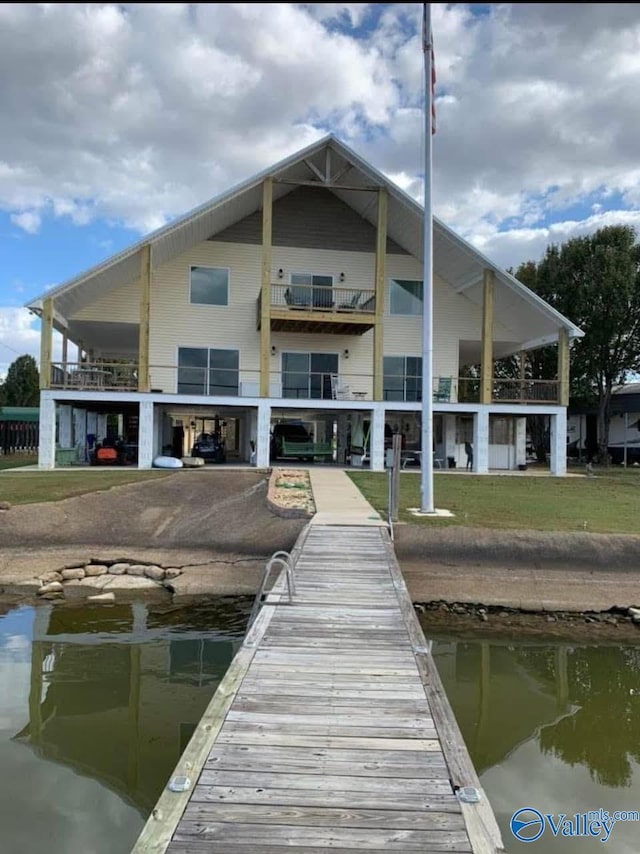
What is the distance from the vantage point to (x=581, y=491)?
20062 mm

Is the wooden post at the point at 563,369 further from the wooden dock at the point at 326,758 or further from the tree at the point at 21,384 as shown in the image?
the tree at the point at 21,384

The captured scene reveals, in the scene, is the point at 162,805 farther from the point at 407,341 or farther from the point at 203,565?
the point at 407,341

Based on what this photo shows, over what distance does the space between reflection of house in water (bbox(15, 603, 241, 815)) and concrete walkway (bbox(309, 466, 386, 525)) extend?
383cm

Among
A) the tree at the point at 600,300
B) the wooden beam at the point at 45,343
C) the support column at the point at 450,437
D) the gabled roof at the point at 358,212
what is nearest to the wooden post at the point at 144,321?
the gabled roof at the point at 358,212

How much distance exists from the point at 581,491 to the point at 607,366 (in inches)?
726

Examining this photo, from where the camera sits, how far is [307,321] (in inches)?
958

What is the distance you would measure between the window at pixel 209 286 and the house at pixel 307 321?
0.06 m

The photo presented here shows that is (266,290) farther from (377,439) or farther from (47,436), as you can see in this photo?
(47,436)

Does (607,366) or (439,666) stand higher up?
(607,366)

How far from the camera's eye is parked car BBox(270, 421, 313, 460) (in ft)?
92.8

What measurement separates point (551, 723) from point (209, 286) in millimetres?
22331

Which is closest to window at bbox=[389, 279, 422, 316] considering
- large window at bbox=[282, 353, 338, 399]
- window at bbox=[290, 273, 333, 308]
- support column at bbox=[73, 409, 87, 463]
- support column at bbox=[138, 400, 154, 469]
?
window at bbox=[290, 273, 333, 308]

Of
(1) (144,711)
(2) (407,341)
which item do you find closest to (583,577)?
(1) (144,711)

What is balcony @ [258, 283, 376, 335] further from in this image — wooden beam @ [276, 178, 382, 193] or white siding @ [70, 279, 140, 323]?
white siding @ [70, 279, 140, 323]
